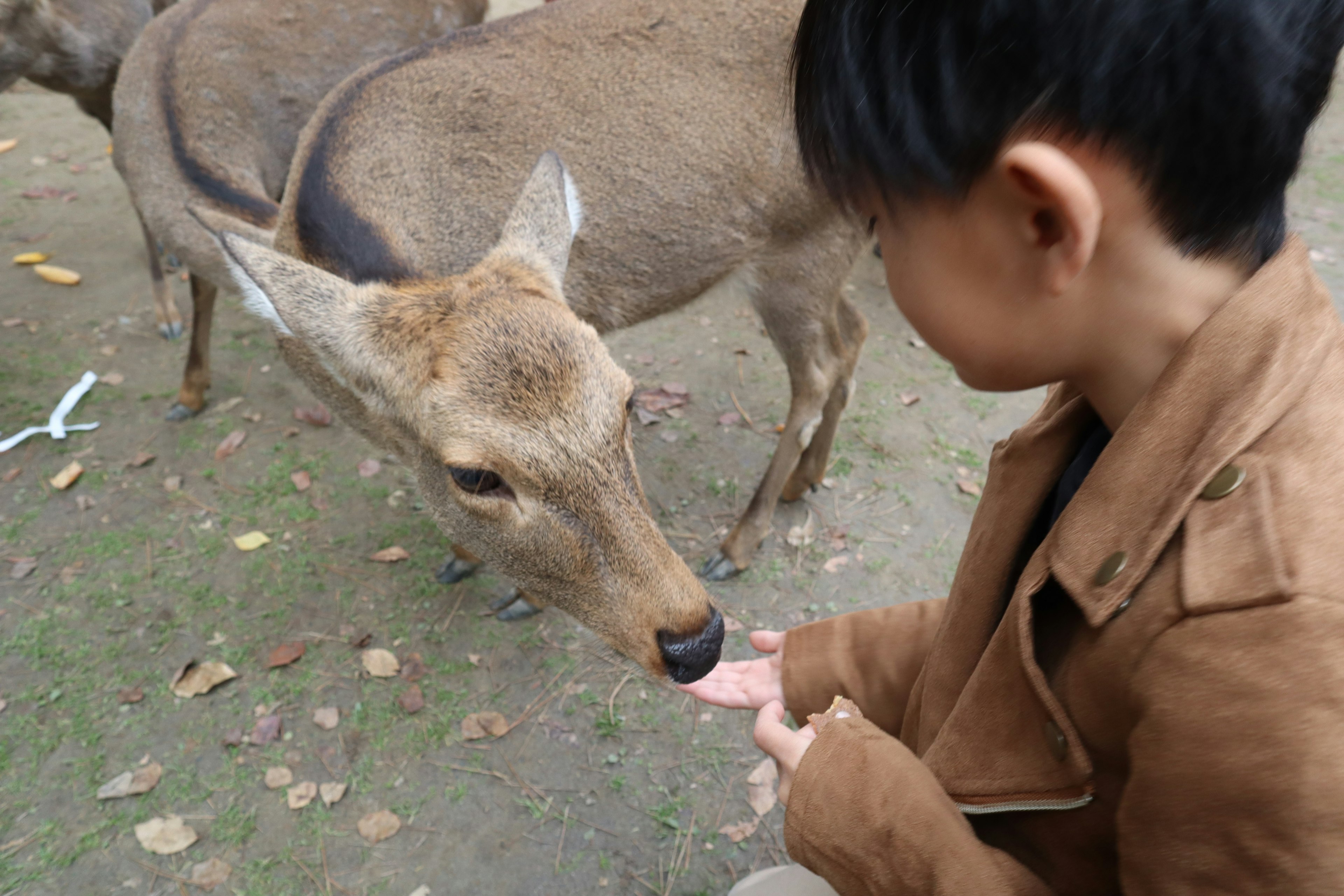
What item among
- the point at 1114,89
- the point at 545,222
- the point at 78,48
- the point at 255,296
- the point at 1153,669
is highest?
the point at 1114,89

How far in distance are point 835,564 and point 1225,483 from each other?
126 inches

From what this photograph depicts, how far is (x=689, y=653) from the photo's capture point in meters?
2.16

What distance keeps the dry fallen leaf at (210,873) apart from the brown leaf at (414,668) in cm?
93

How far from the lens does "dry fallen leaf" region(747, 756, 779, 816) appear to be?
3107 millimetres

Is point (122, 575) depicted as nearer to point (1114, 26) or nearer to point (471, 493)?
point (471, 493)

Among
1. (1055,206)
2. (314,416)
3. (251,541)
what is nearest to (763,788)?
(1055,206)

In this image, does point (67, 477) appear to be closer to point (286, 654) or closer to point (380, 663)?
point (286, 654)

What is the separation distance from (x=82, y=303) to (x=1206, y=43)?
22.3ft

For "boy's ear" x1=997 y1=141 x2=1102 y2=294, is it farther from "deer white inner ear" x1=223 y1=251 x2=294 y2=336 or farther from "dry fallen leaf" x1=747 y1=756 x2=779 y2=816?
"dry fallen leaf" x1=747 y1=756 x2=779 y2=816

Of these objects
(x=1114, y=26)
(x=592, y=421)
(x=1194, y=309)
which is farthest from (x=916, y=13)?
(x=592, y=421)

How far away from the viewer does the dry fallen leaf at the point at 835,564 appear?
4.10 m

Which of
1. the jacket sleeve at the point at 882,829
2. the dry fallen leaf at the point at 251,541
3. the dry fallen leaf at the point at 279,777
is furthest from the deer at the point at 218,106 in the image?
the jacket sleeve at the point at 882,829

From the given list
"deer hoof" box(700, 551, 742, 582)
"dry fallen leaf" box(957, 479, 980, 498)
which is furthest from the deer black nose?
"dry fallen leaf" box(957, 479, 980, 498)

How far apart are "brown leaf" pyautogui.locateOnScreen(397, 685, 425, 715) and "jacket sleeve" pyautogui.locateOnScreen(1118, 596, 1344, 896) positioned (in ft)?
9.89
